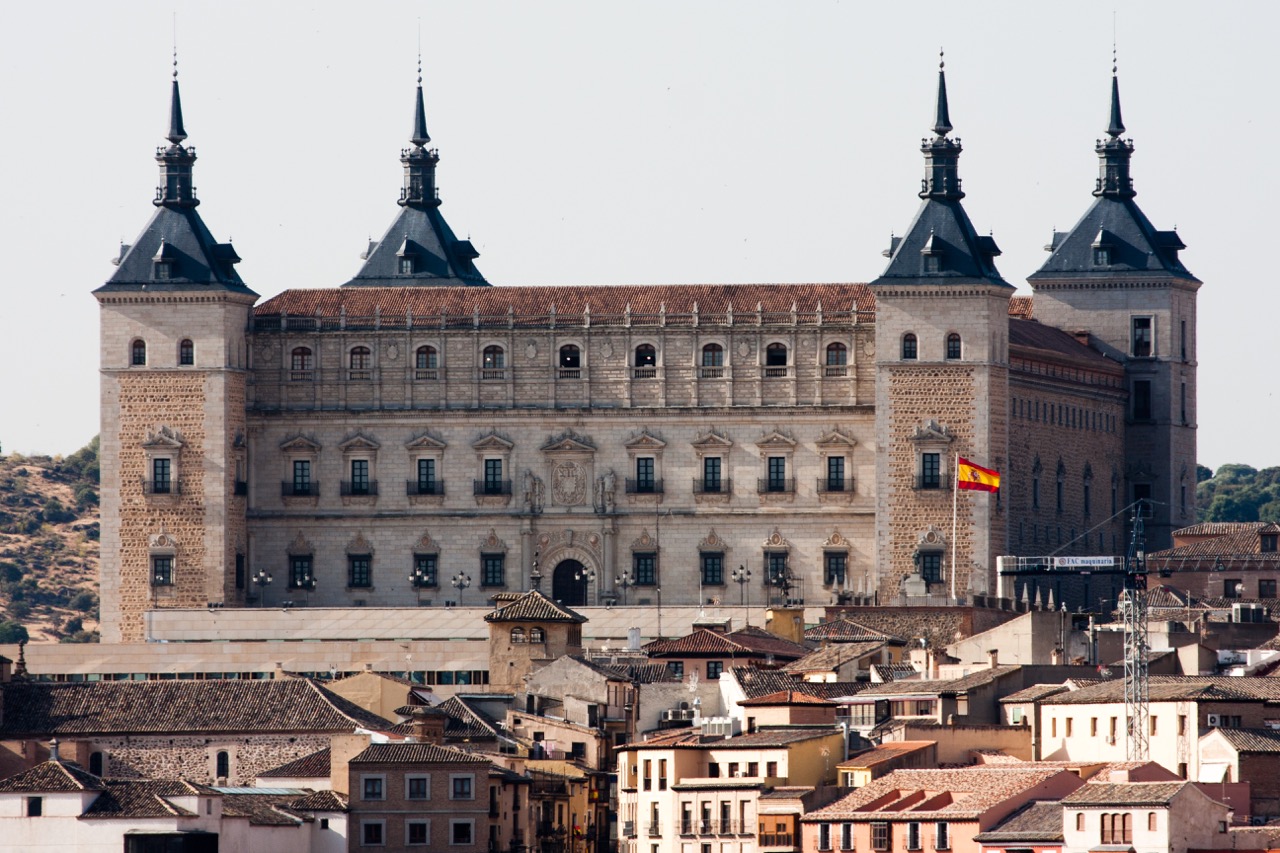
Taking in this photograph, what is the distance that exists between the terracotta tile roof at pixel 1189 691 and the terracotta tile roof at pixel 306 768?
16232mm

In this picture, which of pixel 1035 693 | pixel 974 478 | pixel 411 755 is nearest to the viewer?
pixel 411 755

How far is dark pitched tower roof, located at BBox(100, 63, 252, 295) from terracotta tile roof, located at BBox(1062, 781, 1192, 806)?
53846 mm

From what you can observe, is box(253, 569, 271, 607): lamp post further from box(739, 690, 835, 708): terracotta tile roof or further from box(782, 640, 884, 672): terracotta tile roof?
box(739, 690, 835, 708): terracotta tile roof

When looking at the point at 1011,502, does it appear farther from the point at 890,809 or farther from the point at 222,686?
the point at 890,809

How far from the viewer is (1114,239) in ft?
473

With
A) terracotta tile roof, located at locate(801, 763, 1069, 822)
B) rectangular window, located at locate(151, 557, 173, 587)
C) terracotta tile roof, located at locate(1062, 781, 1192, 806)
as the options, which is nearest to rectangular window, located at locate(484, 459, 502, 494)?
rectangular window, located at locate(151, 557, 173, 587)

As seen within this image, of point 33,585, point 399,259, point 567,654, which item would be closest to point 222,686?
point 567,654

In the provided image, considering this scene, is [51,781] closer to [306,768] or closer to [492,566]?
[306,768]

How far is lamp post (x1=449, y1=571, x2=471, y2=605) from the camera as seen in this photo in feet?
440

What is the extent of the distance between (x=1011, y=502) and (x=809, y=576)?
6.28 metres

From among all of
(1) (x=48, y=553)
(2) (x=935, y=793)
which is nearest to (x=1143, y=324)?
(2) (x=935, y=793)

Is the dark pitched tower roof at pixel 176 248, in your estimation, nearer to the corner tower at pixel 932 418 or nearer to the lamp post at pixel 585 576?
the lamp post at pixel 585 576

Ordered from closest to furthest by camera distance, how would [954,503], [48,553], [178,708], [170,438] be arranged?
[178,708] → [954,503] → [170,438] → [48,553]

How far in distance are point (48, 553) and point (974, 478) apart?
2644 inches
